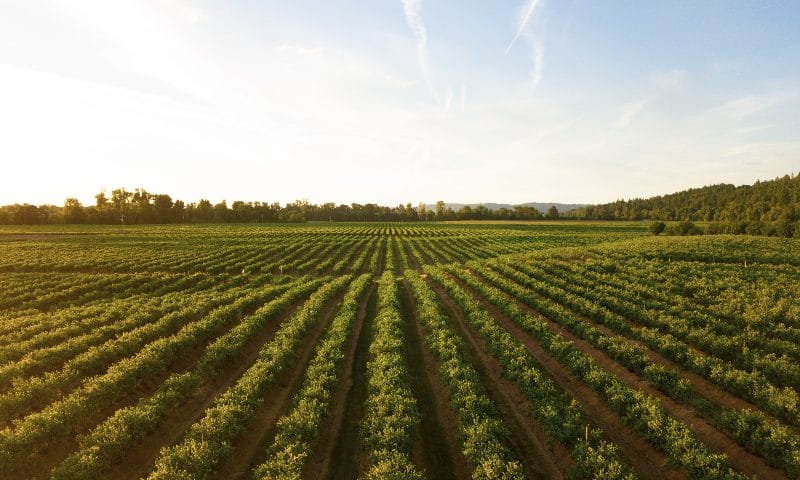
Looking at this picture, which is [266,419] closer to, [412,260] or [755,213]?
[412,260]

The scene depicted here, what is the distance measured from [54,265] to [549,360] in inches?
2320

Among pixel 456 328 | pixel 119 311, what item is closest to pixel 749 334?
pixel 456 328

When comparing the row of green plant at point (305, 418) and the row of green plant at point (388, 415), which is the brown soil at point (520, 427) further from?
the row of green plant at point (305, 418)

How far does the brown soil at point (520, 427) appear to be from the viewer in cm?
1169

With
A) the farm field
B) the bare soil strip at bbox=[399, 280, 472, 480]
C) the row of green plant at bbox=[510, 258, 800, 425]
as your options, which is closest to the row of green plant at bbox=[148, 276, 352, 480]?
the farm field

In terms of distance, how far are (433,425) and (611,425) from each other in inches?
273

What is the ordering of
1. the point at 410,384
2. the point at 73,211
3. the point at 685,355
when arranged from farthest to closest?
the point at 73,211, the point at 685,355, the point at 410,384

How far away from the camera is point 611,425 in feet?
45.0

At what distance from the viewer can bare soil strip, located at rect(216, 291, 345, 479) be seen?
11.7 meters

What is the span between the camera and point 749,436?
40.0 ft

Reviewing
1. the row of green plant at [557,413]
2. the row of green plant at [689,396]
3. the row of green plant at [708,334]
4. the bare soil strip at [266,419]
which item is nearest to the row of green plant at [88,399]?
the bare soil strip at [266,419]

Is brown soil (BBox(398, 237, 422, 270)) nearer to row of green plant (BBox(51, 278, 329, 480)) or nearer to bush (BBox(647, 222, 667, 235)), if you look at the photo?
row of green plant (BBox(51, 278, 329, 480))

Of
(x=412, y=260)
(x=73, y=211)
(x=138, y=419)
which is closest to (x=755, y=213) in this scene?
(x=412, y=260)

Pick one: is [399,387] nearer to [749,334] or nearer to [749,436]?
[749,436]
